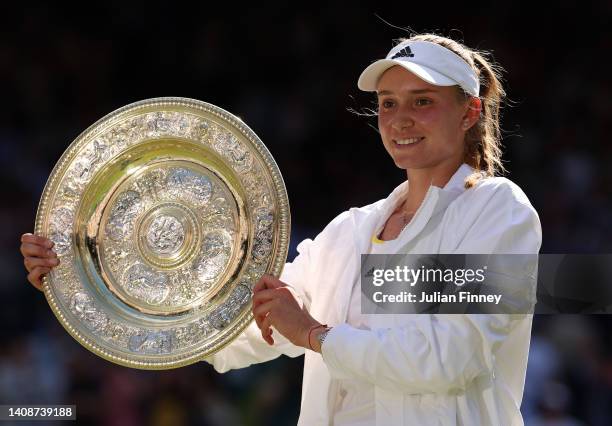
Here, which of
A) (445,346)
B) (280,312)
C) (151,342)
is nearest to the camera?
(445,346)

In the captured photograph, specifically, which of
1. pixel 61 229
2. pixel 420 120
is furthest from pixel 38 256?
pixel 420 120

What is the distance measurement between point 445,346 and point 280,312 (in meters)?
0.35

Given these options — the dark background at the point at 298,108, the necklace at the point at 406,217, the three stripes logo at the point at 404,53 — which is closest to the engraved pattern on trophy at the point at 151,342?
the necklace at the point at 406,217

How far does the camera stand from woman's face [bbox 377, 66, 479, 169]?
2438 millimetres

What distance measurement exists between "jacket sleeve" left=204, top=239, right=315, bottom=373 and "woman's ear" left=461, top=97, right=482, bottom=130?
458 millimetres

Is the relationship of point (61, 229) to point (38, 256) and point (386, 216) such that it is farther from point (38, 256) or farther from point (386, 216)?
point (386, 216)

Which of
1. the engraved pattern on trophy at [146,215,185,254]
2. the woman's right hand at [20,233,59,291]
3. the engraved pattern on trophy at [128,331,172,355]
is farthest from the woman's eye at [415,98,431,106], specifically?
the woman's right hand at [20,233,59,291]

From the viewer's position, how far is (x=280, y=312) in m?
2.36

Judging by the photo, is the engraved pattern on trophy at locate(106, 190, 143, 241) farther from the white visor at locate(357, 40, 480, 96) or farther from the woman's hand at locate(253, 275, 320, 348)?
the white visor at locate(357, 40, 480, 96)

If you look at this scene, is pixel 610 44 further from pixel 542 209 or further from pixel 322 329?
pixel 322 329

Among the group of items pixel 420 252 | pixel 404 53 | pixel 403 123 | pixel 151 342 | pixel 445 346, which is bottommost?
pixel 445 346

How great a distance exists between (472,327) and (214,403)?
2.77m

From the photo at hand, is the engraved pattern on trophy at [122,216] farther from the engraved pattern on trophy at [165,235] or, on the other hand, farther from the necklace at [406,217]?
the necklace at [406,217]

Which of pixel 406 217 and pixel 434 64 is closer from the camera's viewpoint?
pixel 434 64
